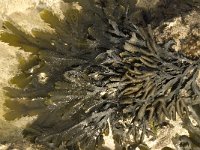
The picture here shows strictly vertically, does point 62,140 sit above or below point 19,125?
below

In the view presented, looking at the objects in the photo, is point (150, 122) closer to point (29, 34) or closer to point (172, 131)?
point (172, 131)

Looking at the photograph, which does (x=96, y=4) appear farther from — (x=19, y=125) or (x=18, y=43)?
(x=19, y=125)

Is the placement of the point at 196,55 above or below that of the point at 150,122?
above

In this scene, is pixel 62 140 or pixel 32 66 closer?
pixel 62 140

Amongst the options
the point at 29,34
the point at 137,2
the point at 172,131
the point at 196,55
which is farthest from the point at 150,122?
the point at 29,34

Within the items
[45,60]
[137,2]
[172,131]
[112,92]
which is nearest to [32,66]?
[45,60]

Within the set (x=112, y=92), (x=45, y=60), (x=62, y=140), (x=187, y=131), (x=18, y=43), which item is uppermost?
(x=18, y=43)
